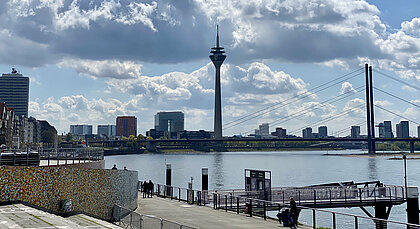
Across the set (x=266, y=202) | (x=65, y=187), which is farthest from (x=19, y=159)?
(x=266, y=202)

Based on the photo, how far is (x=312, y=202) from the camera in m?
33.8

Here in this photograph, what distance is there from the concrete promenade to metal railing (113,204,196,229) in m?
2.93

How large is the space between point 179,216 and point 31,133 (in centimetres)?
18215

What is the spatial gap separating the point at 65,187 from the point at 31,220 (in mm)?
4711

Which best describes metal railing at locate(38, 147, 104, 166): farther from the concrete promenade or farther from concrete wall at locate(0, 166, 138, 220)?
concrete wall at locate(0, 166, 138, 220)

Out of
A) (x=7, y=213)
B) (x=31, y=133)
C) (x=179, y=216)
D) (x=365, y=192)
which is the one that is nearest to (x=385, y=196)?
(x=365, y=192)

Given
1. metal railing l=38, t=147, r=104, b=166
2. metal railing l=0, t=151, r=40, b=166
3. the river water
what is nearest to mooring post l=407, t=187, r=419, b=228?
the river water

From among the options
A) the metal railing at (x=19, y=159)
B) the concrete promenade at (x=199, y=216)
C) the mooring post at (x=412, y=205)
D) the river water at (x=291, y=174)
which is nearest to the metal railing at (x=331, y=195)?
the mooring post at (x=412, y=205)

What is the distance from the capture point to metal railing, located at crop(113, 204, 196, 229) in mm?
17891

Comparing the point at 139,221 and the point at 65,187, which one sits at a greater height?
the point at 65,187

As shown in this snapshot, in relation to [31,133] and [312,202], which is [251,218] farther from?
[31,133]

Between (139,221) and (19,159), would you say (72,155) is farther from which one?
(139,221)

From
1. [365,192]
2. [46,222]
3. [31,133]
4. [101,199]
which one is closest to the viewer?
[46,222]

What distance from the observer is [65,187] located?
2102 centimetres
